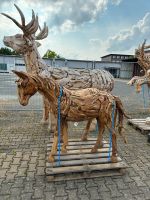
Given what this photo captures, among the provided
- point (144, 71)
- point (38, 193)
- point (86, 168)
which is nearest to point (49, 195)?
point (38, 193)

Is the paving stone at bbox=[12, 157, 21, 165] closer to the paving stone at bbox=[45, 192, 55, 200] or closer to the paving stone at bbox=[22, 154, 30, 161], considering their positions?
the paving stone at bbox=[22, 154, 30, 161]

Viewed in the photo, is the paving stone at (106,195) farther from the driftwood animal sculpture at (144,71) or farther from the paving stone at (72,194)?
the driftwood animal sculpture at (144,71)

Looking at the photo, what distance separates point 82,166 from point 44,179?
679 millimetres

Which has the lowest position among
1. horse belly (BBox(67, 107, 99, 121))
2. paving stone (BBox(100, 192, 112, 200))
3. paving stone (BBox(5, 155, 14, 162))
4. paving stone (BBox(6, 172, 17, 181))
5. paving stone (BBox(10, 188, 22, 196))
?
paving stone (BBox(100, 192, 112, 200))

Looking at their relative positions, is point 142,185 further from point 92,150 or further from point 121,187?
point 92,150

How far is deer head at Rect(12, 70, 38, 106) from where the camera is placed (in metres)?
3.21

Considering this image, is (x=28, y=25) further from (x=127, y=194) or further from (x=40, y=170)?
(x=127, y=194)

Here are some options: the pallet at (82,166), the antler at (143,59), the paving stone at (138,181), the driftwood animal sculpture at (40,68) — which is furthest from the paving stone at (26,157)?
the antler at (143,59)

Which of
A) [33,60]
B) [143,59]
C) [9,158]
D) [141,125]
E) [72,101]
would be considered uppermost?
[143,59]

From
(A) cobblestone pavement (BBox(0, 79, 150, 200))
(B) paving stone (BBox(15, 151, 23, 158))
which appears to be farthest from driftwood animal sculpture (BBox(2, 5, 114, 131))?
(B) paving stone (BBox(15, 151, 23, 158))

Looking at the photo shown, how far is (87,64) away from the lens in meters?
10.5

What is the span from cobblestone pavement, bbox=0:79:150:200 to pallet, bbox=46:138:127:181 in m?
0.12

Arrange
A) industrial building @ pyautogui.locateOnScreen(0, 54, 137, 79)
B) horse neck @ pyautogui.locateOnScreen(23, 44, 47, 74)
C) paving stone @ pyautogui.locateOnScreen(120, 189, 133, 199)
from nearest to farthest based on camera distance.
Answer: paving stone @ pyautogui.locateOnScreen(120, 189, 133, 199)
horse neck @ pyautogui.locateOnScreen(23, 44, 47, 74)
industrial building @ pyautogui.locateOnScreen(0, 54, 137, 79)

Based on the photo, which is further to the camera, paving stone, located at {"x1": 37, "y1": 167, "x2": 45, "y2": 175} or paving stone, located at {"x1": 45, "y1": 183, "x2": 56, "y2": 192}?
paving stone, located at {"x1": 37, "y1": 167, "x2": 45, "y2": 175}
